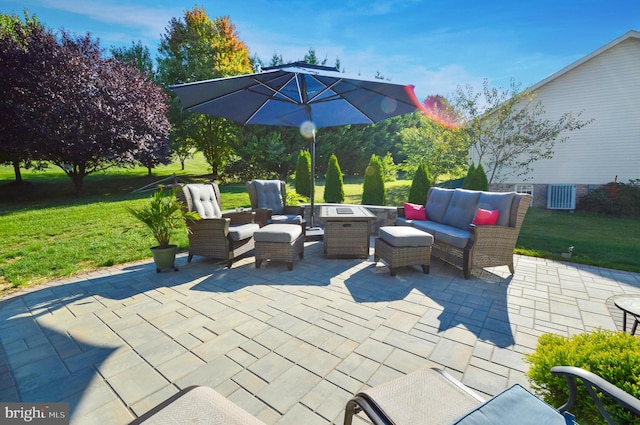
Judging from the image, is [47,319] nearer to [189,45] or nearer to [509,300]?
[509,300]

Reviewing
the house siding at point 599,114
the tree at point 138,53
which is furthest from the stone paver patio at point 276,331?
the tree at point 138,53

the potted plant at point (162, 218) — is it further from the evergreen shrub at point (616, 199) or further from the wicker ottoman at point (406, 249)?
the evergreen shrub at point (616, 199)

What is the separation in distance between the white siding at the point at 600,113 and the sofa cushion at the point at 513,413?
13366 mm

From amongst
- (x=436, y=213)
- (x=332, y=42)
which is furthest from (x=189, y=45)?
(x=436, y=213)

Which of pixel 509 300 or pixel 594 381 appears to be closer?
pixel 594 381

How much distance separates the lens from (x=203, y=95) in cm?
409

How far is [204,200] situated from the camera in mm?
4895

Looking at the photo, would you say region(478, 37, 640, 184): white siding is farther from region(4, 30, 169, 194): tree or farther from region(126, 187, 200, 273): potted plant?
region(4, 30, 169, 194): tree

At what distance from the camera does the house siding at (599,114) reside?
32.3 ft

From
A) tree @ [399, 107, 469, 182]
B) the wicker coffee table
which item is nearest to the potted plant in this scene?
the wicker coffee table

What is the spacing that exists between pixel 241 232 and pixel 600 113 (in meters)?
13.4

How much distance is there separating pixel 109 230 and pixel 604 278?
30.0 ft

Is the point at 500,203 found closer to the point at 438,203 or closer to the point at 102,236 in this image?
the point at 438,203

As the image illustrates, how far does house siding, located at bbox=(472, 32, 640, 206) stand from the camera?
32.3ft
